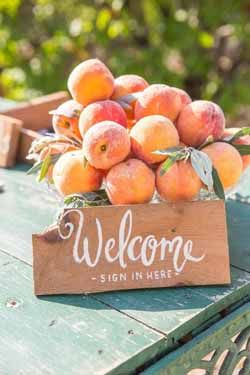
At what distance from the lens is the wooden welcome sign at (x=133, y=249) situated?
94cm

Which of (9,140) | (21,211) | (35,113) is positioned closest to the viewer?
(21,211)

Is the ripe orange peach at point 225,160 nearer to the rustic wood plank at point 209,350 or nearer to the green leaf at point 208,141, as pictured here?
the green leaf at point 208,141

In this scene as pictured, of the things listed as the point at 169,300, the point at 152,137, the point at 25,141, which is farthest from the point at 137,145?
the point at 25,141

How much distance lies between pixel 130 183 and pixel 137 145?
0.07 metres

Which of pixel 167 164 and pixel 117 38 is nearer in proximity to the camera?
pixel 167 164

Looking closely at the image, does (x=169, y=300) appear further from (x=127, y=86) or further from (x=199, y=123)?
(x=127, y=86)

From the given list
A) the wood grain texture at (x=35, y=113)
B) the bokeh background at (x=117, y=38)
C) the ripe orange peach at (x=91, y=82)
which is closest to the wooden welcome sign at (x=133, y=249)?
the ripe orange peach at (x=91, y=82)

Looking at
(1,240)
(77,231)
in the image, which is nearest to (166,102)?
(77,231)

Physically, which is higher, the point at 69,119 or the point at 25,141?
the point at 69,119

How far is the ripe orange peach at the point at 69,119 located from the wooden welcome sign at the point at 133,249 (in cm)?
23

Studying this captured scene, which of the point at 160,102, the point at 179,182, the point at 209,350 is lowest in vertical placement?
the point at 209,350

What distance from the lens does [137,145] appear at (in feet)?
3.19

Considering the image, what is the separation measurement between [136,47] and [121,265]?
274 cm

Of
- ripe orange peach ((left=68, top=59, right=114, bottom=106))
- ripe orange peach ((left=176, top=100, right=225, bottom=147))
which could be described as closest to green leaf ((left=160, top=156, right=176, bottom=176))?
ripe orange peach ((left=176, top=100, right=225, bottom=147))
